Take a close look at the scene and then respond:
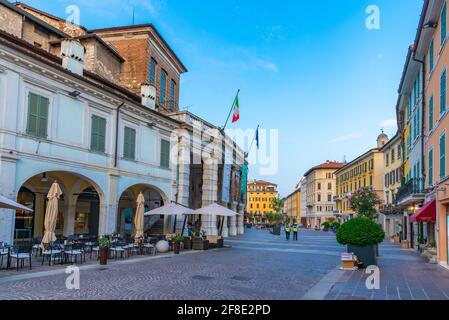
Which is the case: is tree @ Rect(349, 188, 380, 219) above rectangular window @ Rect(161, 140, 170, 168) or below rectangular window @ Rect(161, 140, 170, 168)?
below

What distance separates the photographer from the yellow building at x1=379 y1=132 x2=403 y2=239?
4244 centimetres

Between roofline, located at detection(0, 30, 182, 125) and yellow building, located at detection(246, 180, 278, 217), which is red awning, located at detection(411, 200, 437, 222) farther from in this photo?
yellow building, located at detection(246, 180, 278, 217)

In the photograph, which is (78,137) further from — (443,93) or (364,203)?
(364,203)

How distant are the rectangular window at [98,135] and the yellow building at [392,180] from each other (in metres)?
29.3

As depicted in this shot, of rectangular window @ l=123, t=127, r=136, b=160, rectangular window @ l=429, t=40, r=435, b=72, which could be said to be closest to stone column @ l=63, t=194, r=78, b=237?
rectangular window @ l=123, t=127, r=136, b=160

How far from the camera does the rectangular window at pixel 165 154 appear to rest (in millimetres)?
27328

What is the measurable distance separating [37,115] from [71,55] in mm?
4214

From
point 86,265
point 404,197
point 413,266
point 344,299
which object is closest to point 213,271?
point 86,265

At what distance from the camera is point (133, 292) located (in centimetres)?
1012

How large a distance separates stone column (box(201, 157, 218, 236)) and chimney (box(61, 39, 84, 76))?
14231mm

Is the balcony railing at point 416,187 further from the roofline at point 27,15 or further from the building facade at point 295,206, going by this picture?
the building facade at point 295,206

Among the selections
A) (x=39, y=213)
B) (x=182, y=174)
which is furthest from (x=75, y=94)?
(x=182, y=174)

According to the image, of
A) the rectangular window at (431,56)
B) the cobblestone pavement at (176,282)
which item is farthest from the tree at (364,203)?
the cobblestone pavement at (176,282)
